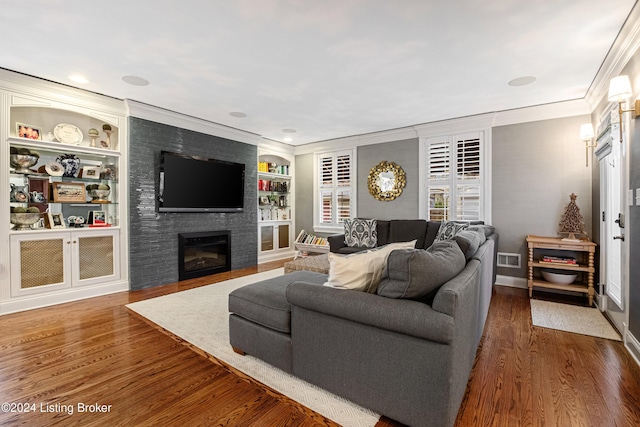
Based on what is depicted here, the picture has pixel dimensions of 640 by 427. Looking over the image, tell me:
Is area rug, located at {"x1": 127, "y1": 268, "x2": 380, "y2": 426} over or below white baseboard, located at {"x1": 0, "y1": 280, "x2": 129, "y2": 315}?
below

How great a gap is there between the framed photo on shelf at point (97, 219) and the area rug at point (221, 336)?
124 cm

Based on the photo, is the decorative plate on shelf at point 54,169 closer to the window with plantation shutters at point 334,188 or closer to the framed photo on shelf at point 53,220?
the framed photo on shelf at point 53,220

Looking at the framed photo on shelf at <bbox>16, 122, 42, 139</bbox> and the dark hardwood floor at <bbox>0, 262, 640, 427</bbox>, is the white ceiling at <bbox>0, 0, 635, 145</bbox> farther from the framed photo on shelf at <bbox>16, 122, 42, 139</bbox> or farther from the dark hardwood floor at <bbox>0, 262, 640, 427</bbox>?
the dark hardwood floor at <bbox>0, 262, 640, 427</bbox>

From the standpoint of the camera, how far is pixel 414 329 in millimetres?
1480

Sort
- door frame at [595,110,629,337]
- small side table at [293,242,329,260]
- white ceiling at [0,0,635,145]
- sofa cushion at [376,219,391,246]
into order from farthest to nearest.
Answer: small side table at [293,242,329,260] < sofa cushion at [376,219,391,246] < door frame at [595,110,629,337] < white ceiling at [0,0,635,145]

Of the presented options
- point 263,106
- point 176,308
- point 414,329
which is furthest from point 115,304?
point 414,329

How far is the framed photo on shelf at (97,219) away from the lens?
404 cm

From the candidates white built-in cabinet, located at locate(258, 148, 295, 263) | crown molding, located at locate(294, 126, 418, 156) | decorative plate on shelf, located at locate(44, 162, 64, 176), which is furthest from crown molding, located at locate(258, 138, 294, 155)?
decorative plate on shelf, located at locate(44, 162, 64, 176)

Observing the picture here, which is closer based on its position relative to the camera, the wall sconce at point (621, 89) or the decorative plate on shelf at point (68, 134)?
the wall sconce at point (621, 89)

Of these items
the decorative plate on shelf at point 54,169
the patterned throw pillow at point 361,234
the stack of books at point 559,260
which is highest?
the decorative plate on shelf at point 54,169

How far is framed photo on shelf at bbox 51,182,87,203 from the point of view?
3.72m

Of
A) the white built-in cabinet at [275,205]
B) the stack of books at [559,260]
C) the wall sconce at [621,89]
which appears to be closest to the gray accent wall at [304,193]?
the white built-in cabinet at [275,205]

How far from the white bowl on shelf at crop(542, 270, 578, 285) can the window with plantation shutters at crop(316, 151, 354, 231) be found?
132 inches

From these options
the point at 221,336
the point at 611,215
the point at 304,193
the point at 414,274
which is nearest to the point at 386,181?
the point at 304,193
